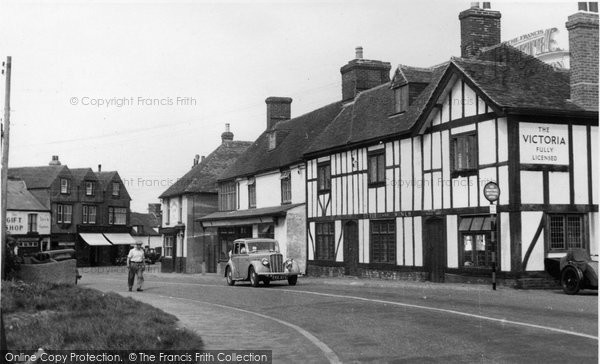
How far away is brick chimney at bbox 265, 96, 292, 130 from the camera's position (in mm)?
43812

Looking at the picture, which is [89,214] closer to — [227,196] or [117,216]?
[117,216]

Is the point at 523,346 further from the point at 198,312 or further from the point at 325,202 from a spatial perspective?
A: the point at 325,202

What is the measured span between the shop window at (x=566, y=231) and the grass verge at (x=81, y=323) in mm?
13394

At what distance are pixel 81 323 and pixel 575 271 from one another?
43.2ft

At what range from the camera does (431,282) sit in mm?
24375

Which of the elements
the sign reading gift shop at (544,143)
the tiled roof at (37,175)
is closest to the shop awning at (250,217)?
the sign reading gift shop at (544,143)

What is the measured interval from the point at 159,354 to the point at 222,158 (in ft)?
141

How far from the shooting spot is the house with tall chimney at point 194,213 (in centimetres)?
4722

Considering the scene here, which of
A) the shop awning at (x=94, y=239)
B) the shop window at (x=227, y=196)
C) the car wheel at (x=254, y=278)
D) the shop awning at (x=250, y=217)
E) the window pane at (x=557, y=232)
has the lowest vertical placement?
the car wheel at (x=254, y=278)

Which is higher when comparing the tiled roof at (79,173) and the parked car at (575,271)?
the tiled roof at (79,173)

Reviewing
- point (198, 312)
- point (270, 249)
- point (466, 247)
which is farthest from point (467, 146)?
point (198, 312)

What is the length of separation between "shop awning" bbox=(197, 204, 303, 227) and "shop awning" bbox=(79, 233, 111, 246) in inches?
1127

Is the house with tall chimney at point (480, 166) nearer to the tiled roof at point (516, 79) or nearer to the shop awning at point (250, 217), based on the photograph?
the tiled roof at point (516, 79)

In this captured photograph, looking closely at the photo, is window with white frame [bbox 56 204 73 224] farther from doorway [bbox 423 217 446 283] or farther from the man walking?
doorway [bbox 423 217 446 283]
